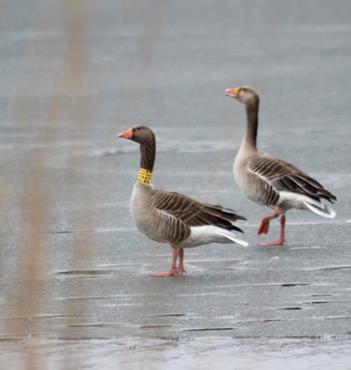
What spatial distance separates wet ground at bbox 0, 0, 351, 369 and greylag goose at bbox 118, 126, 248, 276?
145 mm

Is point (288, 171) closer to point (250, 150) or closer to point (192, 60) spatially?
point (250, 150)

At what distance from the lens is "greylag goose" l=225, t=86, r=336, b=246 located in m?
9.23

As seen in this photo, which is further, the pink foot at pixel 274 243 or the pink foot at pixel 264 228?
the pink foot at pixel 264 228

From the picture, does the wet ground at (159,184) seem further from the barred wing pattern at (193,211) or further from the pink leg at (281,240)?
the barred wing pattern at (193,211)

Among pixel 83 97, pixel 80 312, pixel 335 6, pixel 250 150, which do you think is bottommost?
pixel 335 6

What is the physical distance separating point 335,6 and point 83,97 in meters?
19.8

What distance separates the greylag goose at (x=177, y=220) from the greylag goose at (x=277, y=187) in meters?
0.83

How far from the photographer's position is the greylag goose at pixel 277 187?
9234 millimetres

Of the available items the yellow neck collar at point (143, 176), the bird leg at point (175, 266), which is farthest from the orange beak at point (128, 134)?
the bird leg at point (175, 266)

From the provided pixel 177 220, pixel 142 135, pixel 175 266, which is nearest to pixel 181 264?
pixel 175 266

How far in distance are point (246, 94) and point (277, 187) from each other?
1152mm

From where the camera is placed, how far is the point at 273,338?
6.44 m

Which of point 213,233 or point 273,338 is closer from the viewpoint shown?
point 273,338

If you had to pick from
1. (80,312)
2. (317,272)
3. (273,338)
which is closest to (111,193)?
(317,272)
